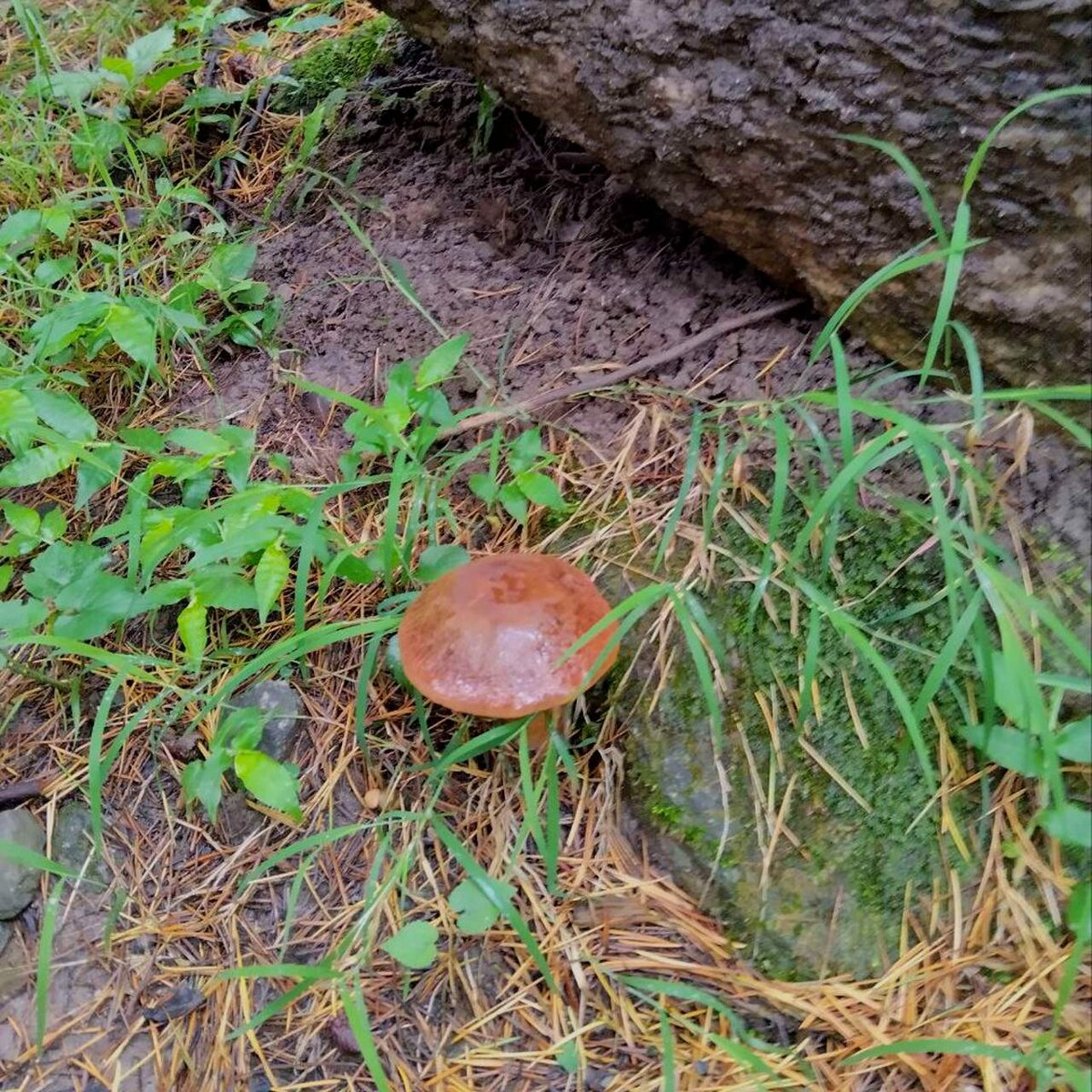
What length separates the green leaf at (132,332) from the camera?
2.20m

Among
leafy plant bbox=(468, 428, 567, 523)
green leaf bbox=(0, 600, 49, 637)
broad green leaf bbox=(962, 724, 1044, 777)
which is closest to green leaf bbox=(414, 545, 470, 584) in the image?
leafy plant bbox=(468, 428, 567, 523)

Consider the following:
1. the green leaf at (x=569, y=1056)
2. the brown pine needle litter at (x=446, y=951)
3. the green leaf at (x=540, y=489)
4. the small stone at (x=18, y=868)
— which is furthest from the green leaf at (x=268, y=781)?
the green leaf at (x=540, y=489)

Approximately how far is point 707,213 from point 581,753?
49.7 inches

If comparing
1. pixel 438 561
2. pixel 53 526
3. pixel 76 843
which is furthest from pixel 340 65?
pixel 76 843

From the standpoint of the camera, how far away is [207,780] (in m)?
1.68

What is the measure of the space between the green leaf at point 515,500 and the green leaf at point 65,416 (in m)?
1.04

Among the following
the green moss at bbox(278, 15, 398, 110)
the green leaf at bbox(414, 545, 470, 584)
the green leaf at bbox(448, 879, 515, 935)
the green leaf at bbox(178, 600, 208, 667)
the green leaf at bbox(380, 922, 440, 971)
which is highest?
the green moss at bbox(278, 15, 398, 110)

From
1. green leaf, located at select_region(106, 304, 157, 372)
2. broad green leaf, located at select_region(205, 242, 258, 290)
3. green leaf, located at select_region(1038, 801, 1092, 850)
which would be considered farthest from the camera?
broad green leaf, located at select_region(205, 242, 258, 290)

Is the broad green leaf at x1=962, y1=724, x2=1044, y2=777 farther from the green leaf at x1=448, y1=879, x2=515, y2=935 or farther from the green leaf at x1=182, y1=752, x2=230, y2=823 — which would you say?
the green leaf at x1=182, y1=752, x2=230, y2=823

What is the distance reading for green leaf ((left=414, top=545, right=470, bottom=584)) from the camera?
1846mm

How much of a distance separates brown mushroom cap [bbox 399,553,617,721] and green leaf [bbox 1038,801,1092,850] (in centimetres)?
77

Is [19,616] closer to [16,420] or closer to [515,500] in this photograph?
[16,420]

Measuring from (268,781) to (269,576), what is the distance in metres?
0.41

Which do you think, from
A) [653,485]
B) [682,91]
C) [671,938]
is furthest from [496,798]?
[682,91]
